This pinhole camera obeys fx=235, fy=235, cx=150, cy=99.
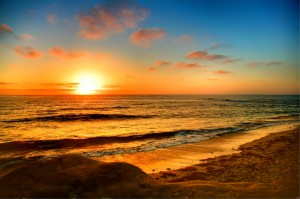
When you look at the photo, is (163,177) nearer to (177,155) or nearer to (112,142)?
(177,155)

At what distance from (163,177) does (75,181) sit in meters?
4.84

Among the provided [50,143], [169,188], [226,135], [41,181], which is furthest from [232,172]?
[50,143]

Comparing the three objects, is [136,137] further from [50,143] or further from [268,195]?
[268,195]

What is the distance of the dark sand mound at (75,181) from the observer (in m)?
7.62

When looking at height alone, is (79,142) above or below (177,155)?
below

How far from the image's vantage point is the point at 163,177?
38.2 ft

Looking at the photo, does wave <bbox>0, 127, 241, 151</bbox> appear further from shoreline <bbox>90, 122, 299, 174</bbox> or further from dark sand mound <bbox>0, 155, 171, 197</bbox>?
dark sand mound <bbox>0, 155, 171, 197</bbox>

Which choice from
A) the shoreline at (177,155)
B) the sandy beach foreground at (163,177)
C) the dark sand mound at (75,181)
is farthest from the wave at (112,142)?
the dark sand mound at (75,181)

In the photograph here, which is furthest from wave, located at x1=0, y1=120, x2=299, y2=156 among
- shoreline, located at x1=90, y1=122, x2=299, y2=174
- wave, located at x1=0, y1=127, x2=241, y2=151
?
shoreline, located at x1=90, y1=122, x2=299, y2=174

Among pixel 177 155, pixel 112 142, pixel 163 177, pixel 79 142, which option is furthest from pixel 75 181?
pixel 79 142

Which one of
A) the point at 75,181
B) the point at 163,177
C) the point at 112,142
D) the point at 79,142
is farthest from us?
the point at 79,142

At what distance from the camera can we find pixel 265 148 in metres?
17.6

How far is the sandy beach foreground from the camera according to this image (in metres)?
7.77

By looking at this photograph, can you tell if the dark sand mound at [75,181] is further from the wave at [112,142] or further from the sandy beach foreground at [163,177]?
the wave at [112,142]
